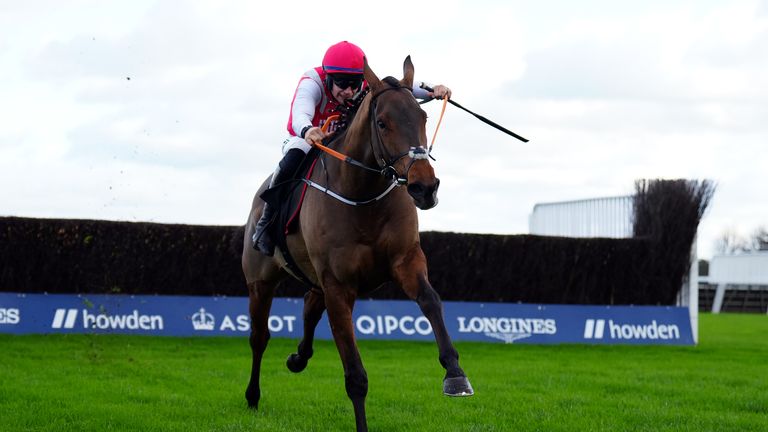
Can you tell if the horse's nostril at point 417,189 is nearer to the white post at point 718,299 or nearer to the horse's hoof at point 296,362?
the horse's hoof at point 296,362

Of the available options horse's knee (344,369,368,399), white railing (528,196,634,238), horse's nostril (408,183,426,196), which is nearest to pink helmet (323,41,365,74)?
horse's nostril (408,183,426,196)

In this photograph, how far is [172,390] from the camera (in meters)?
8.98

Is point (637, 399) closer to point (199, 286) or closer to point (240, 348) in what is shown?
point (240, 348)

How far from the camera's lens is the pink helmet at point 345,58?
647 centimetres

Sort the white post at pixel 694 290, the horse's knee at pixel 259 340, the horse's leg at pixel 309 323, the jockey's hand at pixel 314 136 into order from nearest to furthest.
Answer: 1. the jockey's hand at pixel 314 136
2. the horse's leg at pixel 309 323
3. the horse's knee at pixel 259 340
4. the white post at pixel 694 290

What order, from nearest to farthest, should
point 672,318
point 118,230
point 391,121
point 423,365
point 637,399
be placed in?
1. point 391,121
2. point 637,399
3. point 423,365
4. point 118,230
5. point 672,318

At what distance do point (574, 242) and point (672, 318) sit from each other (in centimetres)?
220

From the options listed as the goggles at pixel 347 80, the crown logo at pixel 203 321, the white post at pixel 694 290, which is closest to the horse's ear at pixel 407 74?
the goggles at pixel 347 80

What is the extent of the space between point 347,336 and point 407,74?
172 cm

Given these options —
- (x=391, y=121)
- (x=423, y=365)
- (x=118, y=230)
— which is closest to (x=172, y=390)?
(x=423, y=365)

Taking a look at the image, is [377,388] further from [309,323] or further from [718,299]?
[718,299]

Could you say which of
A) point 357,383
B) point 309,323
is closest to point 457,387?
point 357,383

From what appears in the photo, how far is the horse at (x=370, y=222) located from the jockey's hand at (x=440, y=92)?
0.39m

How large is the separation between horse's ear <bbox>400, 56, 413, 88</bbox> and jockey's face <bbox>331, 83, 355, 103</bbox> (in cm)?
85
